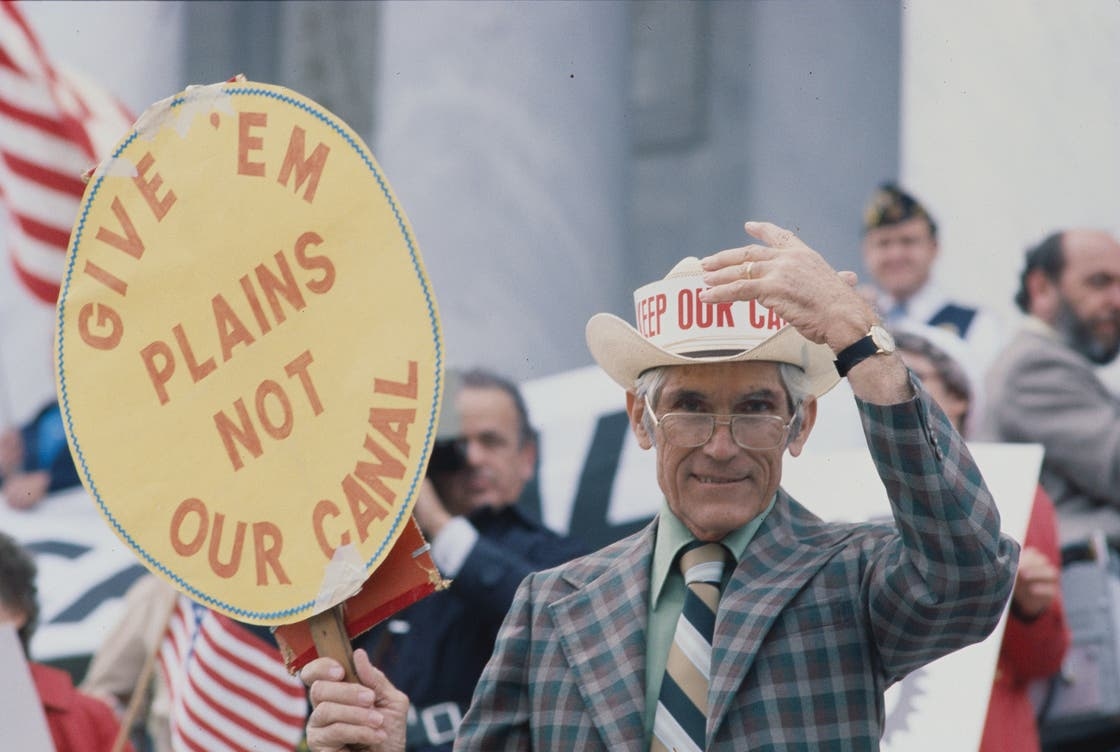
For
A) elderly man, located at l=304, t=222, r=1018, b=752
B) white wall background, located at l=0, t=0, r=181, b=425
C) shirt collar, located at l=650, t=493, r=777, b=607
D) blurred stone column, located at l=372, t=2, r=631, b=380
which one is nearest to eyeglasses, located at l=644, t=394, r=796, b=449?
elderly man, located at l=304, t=222, r=1018, b=752

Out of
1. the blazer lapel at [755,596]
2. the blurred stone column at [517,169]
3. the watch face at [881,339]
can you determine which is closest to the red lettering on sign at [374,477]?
the blazer lapel at [755,596]

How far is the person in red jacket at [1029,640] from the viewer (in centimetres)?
397

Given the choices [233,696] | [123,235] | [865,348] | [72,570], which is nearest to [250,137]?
[123,235]

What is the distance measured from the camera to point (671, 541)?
262cm

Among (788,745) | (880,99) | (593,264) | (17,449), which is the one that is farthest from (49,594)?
(788,745)

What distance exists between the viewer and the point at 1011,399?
475cm

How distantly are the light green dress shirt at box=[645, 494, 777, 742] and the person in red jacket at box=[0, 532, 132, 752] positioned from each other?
2.61 m

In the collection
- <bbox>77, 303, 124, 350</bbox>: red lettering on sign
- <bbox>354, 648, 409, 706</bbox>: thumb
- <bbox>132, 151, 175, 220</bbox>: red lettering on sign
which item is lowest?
<bbox>354, 648, 409, 706</bbox>: thumb

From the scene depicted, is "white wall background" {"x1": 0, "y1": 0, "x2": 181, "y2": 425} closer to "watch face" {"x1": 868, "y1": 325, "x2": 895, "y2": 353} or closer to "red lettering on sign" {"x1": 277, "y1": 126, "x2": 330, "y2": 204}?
"red lettering on sign" {"x1": 277, "y1": 126, "x2": 330, "y2": 204}

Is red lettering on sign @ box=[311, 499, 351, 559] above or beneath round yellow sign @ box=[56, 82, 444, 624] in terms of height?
beneath

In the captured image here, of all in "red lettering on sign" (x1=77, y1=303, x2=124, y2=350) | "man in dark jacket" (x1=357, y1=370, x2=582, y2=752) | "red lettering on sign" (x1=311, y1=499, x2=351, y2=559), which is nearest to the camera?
"red lettering on sign" (x1=311, y1=499, x2=351, y2=559)

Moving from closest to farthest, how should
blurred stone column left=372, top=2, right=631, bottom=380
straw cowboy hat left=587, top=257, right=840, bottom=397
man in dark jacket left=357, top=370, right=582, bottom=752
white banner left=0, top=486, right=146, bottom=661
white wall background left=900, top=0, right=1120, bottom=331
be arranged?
straw cowboy hat left=587, top=257, right=840, bottom=397
man in dark jacket left=357, top=370, right=582, bottom=752
white wall background left=900, top=0, right=1120, bottom=331
blurred stone column left=372, top=2, right=631, bottom=380
white banner left=0, top=486, right=146, bottom=661

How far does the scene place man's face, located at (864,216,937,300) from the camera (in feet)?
16.3

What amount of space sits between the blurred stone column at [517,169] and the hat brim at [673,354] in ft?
8.18
